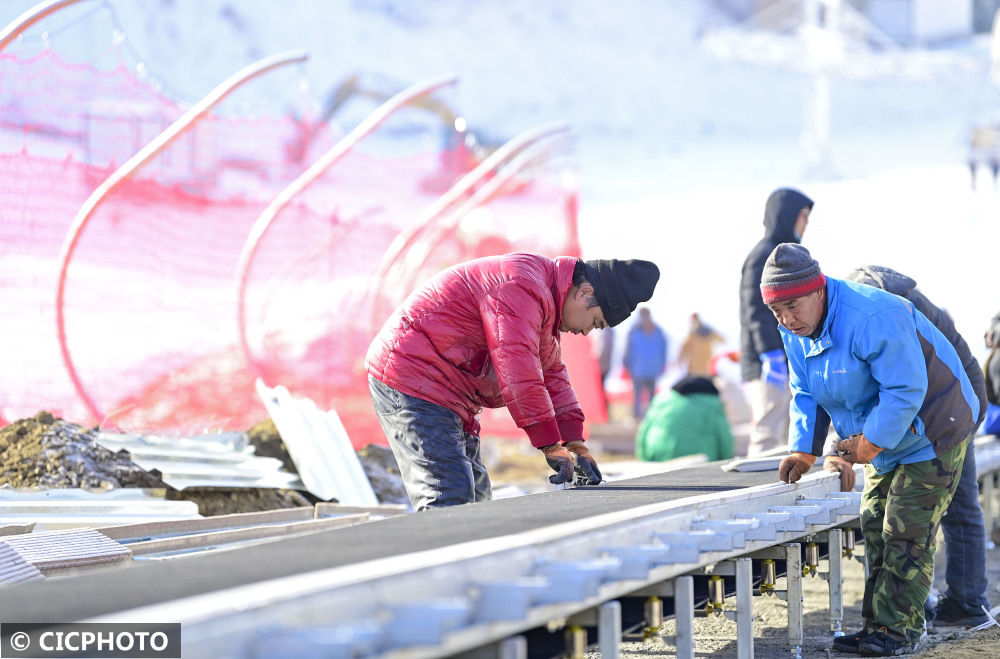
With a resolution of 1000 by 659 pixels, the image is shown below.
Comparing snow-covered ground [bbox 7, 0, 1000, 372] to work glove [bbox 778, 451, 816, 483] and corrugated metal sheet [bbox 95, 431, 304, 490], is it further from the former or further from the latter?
work glove [bbox 778, 451, 816, 483]

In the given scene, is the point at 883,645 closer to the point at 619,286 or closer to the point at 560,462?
the point at 560,462

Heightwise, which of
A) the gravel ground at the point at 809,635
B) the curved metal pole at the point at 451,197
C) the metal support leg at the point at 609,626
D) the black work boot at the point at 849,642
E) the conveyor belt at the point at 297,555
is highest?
the curved metal pole at the point at 451,197

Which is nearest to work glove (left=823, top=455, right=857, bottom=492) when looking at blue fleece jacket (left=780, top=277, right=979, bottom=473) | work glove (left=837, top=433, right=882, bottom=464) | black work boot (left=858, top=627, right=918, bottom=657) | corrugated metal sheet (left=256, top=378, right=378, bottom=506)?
blue fleece jacket (left=780, top=277, right=979, bottom=473)

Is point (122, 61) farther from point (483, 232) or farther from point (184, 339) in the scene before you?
point (483, 232)

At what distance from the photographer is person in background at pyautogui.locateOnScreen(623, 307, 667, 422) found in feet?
57.1

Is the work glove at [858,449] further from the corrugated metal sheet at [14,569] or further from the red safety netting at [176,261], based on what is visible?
the red safety netting at [176,261]

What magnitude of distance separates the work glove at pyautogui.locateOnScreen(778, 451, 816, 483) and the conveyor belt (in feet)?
1.28

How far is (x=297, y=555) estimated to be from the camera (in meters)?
2.77

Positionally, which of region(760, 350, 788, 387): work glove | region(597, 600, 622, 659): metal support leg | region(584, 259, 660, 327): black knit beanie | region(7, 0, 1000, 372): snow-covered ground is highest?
region(7, 0, 1000, 372): snow-covered ground

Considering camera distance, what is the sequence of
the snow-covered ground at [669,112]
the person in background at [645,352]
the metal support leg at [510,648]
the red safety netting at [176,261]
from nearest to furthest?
the metal support leg at [510,648] < the red safety netting at [176,261] < the person in background at [645,352] < the snow-covered ground at [669,112]

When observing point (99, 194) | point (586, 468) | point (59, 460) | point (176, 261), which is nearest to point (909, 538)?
point (586, 468)

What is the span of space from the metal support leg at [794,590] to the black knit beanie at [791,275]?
0.96 metres

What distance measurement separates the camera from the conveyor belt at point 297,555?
238 cm
